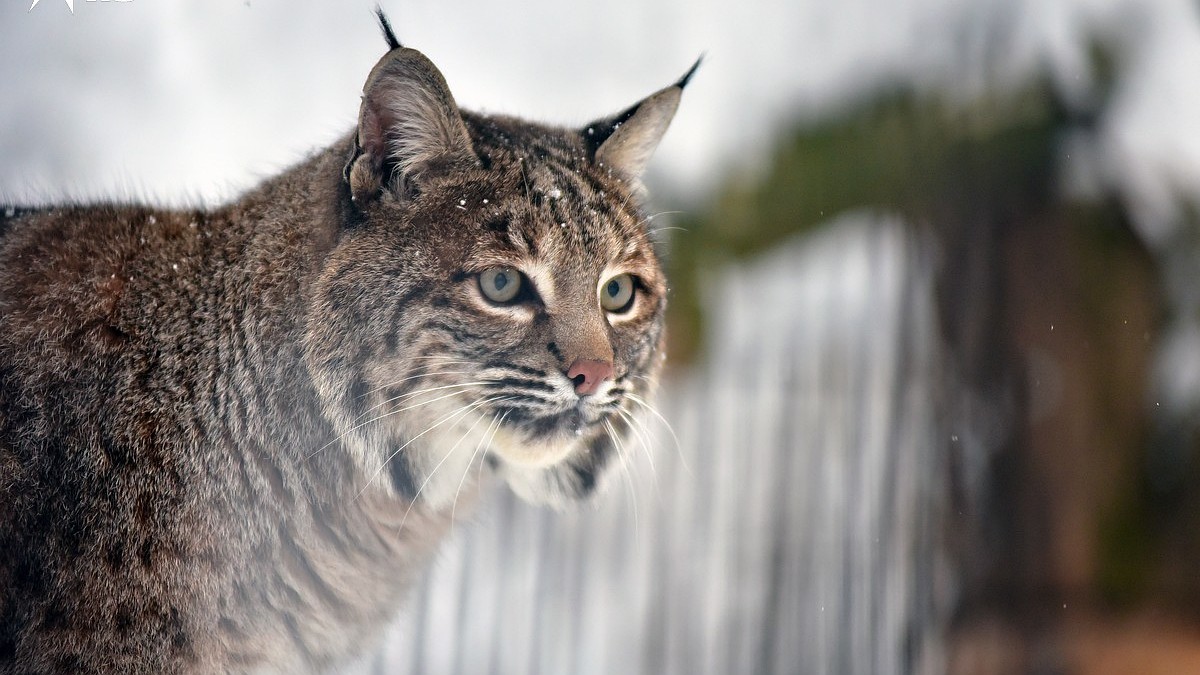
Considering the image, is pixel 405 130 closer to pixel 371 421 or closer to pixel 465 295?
pixel 465 295

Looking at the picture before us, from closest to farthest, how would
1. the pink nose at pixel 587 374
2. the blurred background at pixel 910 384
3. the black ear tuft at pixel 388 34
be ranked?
1. the black ear tuft at pixel 388 34
2. the pink nose at pixel 587 374
3. the blurred background at pixel 910 384

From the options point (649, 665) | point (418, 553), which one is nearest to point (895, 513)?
point (649, 665)

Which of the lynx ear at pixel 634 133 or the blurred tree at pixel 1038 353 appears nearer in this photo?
the lynx ear at pixel 634 133

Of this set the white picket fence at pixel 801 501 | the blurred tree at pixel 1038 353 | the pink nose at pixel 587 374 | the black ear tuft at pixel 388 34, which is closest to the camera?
the black ear tuft at pixel 388 34

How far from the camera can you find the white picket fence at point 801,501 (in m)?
3.03

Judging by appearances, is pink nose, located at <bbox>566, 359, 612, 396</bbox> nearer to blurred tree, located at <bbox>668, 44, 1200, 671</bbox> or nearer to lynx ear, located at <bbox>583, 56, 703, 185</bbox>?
lynx ear, located at <bbox>583, 56, 703, 185</bbox>

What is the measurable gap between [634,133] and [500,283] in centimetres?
32

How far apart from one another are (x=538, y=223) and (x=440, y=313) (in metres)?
0.19

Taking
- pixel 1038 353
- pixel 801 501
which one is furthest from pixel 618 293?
pixel 1038 353

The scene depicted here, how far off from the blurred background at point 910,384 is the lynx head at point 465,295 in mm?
877

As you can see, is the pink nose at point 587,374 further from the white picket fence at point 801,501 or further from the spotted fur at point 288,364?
the white picket fence at point 801,501

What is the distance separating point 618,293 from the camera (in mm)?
1453

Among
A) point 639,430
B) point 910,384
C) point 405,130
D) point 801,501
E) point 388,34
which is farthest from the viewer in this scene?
point 910,384

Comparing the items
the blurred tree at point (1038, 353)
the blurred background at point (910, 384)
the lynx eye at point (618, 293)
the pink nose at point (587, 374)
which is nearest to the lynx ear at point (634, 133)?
the lynx eye at point (618, 293)
